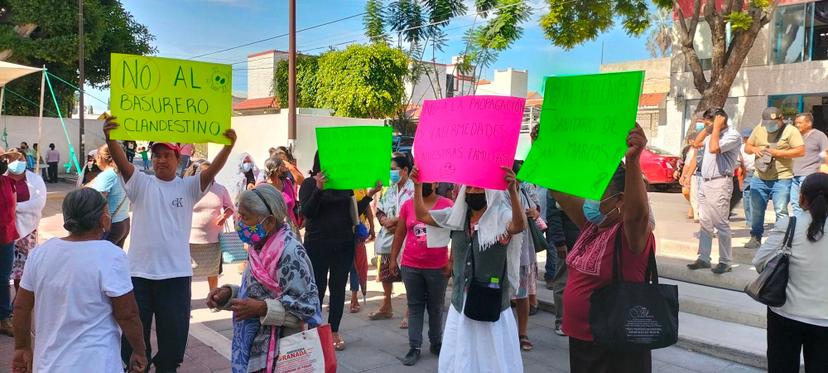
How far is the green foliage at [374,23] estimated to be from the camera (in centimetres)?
2597

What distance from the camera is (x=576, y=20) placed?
1470 centimetres

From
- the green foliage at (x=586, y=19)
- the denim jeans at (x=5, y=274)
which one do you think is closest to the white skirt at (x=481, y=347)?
the denim jeans at (x=5, y=274)

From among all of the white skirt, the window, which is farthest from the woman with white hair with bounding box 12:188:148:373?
the window

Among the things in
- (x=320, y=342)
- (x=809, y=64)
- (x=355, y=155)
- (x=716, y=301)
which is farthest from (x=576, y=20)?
(x=320, y=342)

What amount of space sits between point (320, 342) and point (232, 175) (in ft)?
32.3

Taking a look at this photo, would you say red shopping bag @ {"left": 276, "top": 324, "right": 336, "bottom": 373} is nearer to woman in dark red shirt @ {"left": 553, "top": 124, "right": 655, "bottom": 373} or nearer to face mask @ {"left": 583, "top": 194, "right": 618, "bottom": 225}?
woman in dark red shirt @ {"left": 553, "top": 124, "right": 655, "bottom": 373}

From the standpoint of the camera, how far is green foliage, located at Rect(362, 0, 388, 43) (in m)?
26.0

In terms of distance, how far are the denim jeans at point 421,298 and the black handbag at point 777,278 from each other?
8.16ft

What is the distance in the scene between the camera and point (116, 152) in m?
3.67

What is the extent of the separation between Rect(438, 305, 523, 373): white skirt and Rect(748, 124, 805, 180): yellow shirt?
17.9ft

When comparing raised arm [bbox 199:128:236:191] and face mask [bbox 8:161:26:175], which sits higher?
raised arm [bbox 199:128:236:191]

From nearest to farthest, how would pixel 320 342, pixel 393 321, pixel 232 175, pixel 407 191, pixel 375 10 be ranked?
pixel 320 342, pixel 407 191, pixel 393 321, pixel 232 175, pixel 375 10

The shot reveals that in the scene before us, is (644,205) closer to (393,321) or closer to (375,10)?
(393,321)

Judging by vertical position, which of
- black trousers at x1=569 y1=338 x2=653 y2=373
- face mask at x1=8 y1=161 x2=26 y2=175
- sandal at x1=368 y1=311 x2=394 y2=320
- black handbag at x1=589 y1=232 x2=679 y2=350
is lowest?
sandal at x1=368 y1=311 x2=394 y2=320
